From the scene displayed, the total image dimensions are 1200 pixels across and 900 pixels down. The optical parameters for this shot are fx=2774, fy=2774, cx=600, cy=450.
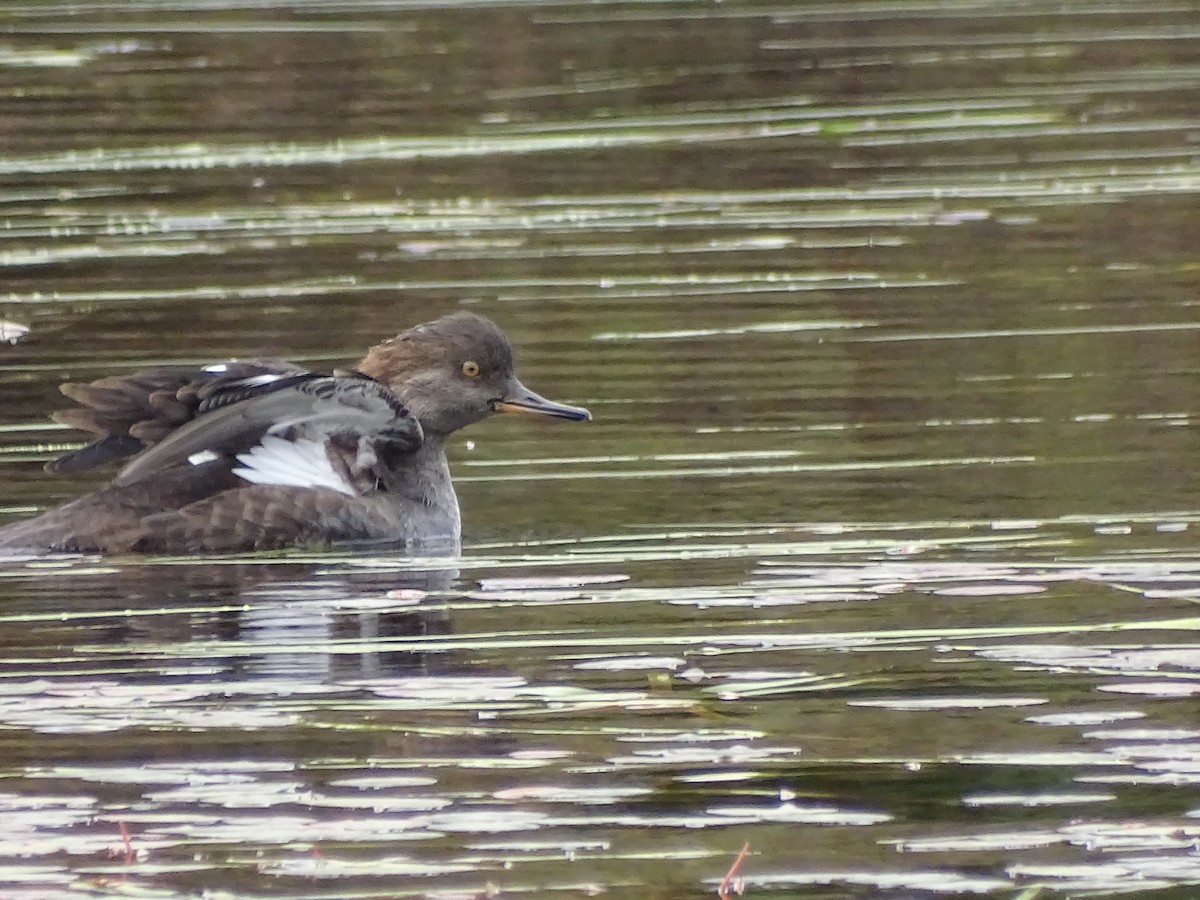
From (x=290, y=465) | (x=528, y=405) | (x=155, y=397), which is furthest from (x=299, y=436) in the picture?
(x=528, y=405)

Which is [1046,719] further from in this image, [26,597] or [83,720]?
[26,597]

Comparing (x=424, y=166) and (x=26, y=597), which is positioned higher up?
(x=424, y=166)

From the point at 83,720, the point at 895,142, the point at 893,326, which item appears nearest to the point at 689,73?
the point at 895,142

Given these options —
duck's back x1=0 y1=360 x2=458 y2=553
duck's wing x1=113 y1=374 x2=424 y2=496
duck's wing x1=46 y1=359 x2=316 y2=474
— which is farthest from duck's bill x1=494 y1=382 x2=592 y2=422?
duck's wing x1=46 y1=359 x2=316 y2=474

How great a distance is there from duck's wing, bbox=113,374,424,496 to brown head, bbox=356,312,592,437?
324 mm

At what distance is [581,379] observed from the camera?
38.7 feet

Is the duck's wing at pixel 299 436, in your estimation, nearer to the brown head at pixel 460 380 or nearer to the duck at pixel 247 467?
the duck at pixel 247 467

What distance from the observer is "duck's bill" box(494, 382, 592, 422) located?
34.2 ft

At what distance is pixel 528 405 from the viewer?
10.5m

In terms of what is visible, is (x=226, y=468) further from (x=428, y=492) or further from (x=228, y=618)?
(x=228, y=618)

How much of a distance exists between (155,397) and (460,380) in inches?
59.2

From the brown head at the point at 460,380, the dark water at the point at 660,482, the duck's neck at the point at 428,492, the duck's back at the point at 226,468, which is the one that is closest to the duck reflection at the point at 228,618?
the dark water at the point at 660,482

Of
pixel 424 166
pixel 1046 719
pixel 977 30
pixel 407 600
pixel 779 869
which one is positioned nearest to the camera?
pixel 779 869

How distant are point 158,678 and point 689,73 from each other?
13.6 m
